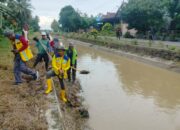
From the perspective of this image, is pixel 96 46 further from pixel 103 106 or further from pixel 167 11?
pixel 103 106

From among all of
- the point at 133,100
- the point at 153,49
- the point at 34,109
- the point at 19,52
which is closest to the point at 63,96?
the point at 34,109

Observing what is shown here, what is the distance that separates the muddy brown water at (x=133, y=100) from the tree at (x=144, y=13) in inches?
751

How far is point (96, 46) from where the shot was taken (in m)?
33.6

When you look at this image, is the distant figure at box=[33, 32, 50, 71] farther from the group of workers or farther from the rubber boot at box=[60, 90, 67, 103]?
the rubber boot at box=[60, 90, 67, 103]

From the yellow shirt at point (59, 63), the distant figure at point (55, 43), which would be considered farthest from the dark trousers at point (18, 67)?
the yellow shirt at point (59, 63)

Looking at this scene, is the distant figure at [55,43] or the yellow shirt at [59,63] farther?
the distant figure at [55,43]

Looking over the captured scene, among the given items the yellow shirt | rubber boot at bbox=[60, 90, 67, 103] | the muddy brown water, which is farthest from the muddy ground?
the yellow shirt

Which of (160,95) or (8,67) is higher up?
(8,67)

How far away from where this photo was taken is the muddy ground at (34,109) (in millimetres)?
5254

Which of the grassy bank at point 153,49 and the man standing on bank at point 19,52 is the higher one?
the man standing on bank at point 19,52

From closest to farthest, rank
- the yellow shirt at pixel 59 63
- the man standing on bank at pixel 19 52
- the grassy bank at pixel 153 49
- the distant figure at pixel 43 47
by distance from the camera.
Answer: the yellow shirt at pixel 59 63
the man standing on bank at pixel 19 52
the distant figure at pixel 43 47
the grassy bank at pixel 153 49

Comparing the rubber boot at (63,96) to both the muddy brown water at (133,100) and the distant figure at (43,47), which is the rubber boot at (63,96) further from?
the distant figure at (43,47)

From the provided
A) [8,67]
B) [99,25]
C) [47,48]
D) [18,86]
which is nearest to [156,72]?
[47,48]

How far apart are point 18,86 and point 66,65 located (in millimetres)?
1604
